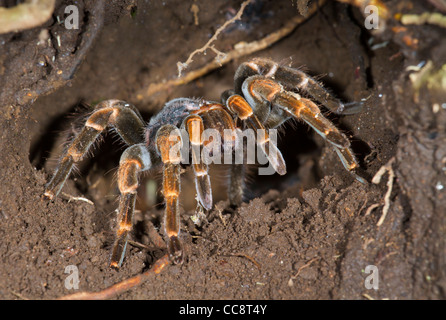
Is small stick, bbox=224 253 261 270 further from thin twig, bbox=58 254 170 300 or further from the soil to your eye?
thin twig, bbox=58 254 170 300

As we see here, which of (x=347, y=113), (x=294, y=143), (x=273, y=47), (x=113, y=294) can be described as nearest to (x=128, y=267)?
(x=113, y=294)

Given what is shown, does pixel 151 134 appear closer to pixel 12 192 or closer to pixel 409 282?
pixel 12 192

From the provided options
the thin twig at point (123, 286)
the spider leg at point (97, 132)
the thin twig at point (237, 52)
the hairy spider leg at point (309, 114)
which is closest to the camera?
the thin twig at point (123, 286)

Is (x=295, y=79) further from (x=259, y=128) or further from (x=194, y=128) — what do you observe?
(x=194, y=128)

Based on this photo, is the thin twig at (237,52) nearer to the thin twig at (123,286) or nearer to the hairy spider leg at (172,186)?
the hairy spider leg at (172,186)

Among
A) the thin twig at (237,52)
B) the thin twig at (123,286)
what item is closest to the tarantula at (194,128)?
the thin twig at (123,286)

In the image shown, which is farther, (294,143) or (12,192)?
(294,143)

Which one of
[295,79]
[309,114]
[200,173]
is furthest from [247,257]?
[295,79]
